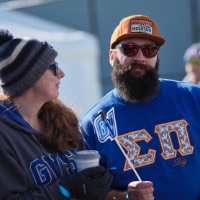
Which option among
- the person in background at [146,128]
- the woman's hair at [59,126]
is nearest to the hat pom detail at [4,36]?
the woman's hair at [59,126]

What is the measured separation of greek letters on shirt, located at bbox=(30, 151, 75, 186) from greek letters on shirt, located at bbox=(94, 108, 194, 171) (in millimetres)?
374

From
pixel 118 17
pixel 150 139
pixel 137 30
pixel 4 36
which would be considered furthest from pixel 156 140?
pixel 118 17

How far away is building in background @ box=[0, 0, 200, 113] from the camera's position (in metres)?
14.2

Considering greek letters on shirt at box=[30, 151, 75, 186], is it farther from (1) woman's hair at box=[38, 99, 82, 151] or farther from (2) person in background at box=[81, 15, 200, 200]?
(2) person in background at box=[81, 15, 200, 200]

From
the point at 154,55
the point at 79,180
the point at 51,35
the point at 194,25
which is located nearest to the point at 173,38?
the point at 194,25

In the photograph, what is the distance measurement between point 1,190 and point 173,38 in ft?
40.5

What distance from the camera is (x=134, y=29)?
320cm

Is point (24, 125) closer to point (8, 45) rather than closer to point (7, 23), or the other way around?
point (8, 45)

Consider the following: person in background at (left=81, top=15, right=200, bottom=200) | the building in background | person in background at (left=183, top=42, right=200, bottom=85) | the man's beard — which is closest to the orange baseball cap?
person in background at (left=81, top=15, right=200, bottom=200)

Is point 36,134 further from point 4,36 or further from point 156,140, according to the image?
point 156,140

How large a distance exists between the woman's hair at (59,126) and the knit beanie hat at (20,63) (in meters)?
0.22

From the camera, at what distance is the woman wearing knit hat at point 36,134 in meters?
2.51

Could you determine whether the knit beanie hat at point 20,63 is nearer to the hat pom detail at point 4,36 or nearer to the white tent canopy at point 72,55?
the hat pom detail at point 4,36

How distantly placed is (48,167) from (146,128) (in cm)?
66
